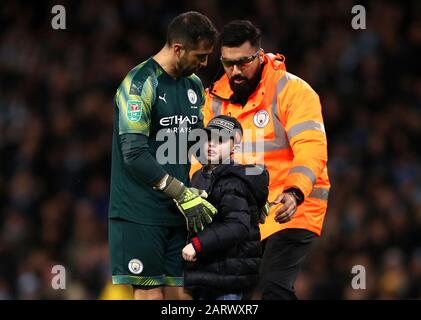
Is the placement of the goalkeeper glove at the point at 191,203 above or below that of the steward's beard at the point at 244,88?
below

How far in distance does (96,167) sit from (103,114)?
657 millimetres

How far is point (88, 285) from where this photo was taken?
31.5ft

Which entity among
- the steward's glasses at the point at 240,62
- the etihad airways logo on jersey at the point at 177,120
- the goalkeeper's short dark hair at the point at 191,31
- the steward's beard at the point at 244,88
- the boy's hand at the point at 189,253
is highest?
the goalkeeper's short dark hair at the point at 191,31

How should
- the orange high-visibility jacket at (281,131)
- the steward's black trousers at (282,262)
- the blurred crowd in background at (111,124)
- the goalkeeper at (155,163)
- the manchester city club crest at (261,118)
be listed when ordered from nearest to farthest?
1. the goalkeeper at (155,163)
2. the steward's black trousers at (282,262)
3. the orange high-visibility jacket at (281,131)
4. the manchester city club crest at (261,118)
5. the blurred crowd in background at (111,124)

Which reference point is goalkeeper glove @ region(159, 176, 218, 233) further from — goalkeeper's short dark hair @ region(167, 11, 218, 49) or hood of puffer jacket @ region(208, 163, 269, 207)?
goalkeeper's short dark hair @ region(167, 11, 218, 49)

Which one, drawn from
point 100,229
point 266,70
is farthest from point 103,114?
point 266,70

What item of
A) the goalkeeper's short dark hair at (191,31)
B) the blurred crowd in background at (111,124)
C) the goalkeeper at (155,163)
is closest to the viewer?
the goalkeeper at (155,163)

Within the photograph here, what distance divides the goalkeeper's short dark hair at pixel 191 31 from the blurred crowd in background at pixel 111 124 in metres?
3.76

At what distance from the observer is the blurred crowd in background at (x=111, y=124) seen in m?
9.76

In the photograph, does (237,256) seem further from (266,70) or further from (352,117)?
(352,117)

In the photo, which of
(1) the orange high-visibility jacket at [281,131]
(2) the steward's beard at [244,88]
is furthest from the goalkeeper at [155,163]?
(1) the orange high-visibility jacket at [281,131]

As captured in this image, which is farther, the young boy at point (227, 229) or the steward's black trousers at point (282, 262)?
the steward's black trousers at point (282, 262)

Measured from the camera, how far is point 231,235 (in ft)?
16.5

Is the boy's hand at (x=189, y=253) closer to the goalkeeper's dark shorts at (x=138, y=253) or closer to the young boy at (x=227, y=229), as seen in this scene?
the young boy at (x=227, y=229)
